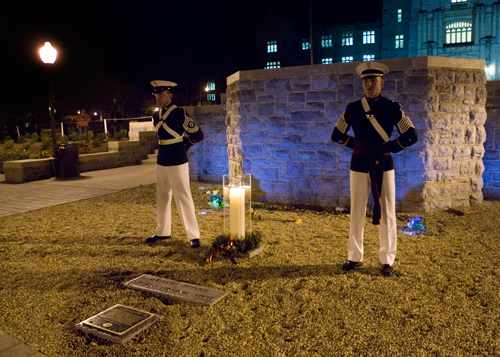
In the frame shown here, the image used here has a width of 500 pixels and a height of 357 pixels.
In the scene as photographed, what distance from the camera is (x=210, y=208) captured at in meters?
8.25

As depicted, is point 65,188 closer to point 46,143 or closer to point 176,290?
point 176,290

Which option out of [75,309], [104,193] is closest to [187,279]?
[75,309]

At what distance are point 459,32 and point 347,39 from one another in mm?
14580

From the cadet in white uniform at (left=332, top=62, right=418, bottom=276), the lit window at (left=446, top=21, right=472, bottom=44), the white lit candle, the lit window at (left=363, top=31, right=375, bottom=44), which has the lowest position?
the white lit candle

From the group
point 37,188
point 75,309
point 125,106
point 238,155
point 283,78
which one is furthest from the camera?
point 125,106

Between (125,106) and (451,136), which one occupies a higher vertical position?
(125,106)

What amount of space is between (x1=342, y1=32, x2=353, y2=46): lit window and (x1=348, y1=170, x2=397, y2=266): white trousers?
5723cm

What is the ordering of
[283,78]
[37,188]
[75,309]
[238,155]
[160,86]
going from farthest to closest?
[37,188], [238,155], [283,78], [160,86], [75,309]

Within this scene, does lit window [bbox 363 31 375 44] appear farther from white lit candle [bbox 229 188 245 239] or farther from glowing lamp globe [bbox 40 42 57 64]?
white lit candle [bbox 229 188 245 239]

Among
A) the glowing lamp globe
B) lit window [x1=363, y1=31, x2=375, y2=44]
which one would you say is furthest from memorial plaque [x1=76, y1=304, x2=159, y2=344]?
lit window [x1=363, y1=31, x2=375, y2=44]

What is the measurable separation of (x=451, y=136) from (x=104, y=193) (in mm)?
7776

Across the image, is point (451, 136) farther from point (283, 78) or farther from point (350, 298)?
point (350, 298)

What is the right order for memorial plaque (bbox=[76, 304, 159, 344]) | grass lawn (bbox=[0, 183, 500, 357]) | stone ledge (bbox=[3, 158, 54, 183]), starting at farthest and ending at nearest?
1. stone ledge (bbox=[3, 158, 54, 183])
2. memorial plaque (bbox=[76, 304, 159, 344])
3. grass lawn (bbox=[0, 183, 500, 357])

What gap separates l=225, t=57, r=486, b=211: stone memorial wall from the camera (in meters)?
7.11
